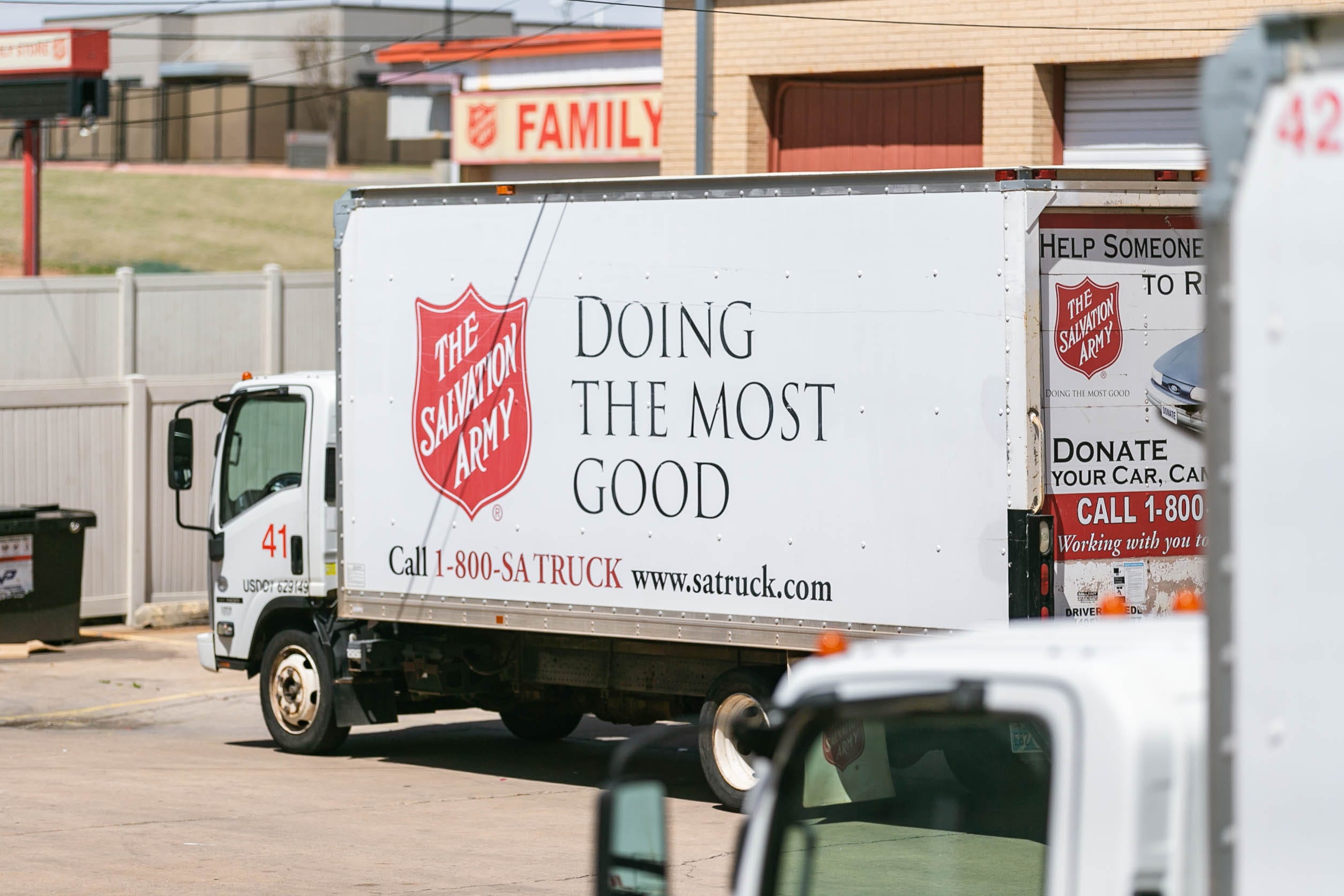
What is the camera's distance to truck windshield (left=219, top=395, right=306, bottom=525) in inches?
521

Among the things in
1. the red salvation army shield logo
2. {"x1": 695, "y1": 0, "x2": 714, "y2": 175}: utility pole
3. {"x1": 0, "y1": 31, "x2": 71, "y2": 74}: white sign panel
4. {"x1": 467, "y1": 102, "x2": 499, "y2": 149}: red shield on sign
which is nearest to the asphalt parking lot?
the red salvation army shield logo

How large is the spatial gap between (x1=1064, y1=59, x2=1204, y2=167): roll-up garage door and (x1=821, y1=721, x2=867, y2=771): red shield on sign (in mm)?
12266

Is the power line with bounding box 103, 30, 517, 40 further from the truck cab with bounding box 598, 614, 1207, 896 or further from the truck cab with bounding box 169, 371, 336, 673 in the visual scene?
the truck cab with bounding box 598, 614, 1207, 896

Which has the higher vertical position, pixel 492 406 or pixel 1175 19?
pixel 1175 19

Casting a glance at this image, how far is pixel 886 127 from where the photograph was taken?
18.9 meters

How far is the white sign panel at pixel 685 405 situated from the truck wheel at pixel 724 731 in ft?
1.62

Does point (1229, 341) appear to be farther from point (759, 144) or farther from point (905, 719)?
point (759, 144)

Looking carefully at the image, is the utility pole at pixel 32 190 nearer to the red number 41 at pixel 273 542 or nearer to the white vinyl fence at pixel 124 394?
the white vinyl fence at pixel 124 394

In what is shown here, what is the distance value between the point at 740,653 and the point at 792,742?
24.0 feet

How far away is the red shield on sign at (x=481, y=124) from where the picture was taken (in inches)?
1051

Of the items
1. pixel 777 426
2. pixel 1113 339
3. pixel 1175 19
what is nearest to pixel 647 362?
pixel 777 426

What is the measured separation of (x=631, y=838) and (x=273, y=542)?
10.0m

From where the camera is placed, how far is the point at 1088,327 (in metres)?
9.77

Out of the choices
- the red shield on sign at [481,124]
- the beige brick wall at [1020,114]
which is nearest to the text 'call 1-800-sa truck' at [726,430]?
the beige brick wall at [1020,114]
